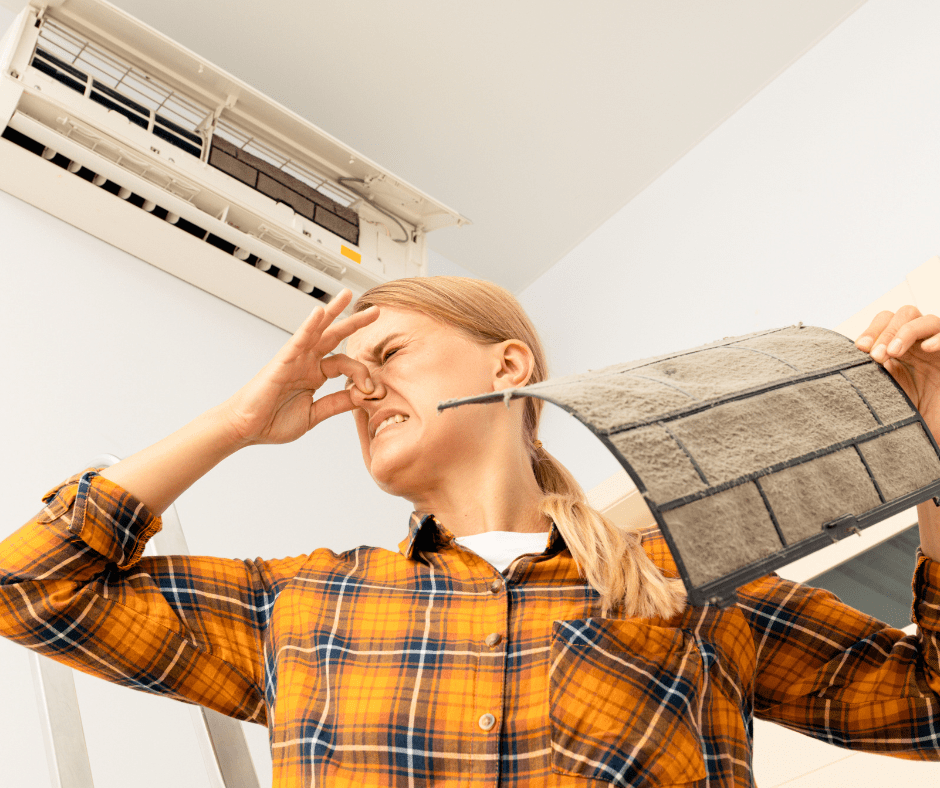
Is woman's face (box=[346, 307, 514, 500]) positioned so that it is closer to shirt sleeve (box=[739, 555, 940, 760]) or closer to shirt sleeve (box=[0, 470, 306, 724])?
shirt sleeve (box=[0, 470, 306, 724])

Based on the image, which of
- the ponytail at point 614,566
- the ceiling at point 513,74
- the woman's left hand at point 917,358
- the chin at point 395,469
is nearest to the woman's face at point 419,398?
the chin at point 395,469

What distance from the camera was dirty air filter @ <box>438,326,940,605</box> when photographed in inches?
20.1

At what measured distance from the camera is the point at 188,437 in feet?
2.94

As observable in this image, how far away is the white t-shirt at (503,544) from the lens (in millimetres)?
903

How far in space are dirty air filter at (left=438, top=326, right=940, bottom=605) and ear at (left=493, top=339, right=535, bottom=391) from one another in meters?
0.34

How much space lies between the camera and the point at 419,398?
3.18 feet

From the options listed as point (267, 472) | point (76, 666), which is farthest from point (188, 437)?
point (267, 472)

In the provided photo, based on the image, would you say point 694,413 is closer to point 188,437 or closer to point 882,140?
point 188,437

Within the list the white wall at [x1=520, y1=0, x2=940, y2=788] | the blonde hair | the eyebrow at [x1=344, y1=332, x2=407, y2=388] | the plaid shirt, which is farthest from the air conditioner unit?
the plaid shirt

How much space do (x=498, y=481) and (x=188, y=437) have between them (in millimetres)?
330

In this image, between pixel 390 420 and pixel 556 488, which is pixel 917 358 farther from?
pixel 390 420

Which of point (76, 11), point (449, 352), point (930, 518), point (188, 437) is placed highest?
point (76, 11)

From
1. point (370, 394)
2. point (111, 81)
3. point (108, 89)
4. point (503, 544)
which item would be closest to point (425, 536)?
point (503, 544)

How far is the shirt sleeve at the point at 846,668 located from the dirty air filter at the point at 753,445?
0.70ft
